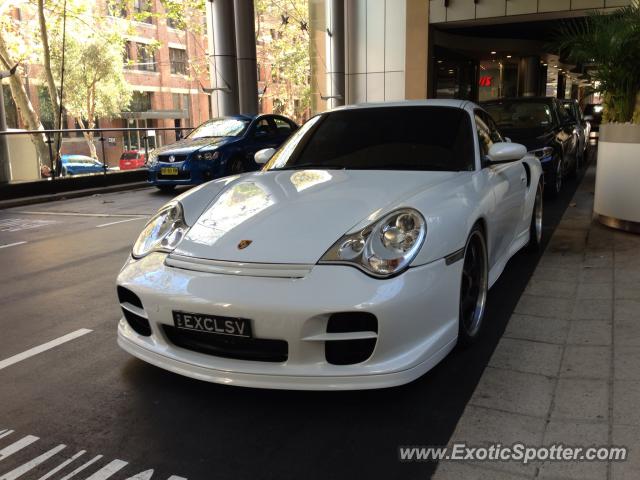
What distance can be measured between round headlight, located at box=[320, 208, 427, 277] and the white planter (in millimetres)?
4419

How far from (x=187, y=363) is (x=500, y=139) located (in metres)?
3.30

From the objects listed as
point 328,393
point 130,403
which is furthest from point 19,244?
point 328,393

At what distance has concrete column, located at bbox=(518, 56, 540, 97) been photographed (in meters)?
31.1

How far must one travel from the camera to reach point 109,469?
7.95 ft

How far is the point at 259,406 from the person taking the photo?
9.55 ft

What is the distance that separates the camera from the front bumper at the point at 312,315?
2.56 m

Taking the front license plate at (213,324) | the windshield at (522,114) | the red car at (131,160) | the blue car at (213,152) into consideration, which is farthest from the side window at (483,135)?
the red car at (131,160)

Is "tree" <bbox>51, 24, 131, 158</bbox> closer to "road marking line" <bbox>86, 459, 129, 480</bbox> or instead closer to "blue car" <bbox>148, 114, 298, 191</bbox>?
"blue car" <bbox>148, 114, 298, 191</bbox>

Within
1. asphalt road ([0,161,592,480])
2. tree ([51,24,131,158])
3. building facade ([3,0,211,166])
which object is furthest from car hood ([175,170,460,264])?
building facade ([3,0,211,166])

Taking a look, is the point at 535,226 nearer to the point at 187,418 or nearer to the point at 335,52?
the point at 187,418

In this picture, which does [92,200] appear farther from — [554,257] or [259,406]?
[259,406]

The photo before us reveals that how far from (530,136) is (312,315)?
7.09 m

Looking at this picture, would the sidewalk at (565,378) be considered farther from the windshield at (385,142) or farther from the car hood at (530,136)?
the car hood at (530,136)

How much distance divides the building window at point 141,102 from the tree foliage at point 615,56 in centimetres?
4236
